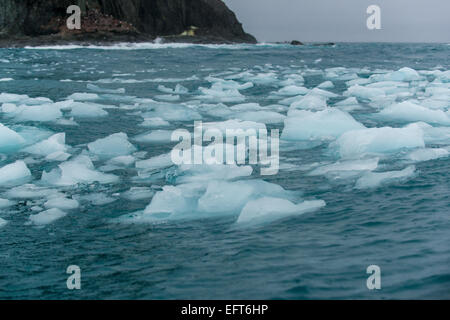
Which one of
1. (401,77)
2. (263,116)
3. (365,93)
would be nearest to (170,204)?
(263,116)

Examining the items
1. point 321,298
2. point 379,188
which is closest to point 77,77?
point 379,188

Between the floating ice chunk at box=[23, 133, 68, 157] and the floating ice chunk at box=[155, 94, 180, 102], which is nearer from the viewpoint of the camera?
the floating ice chunk at box=[23, 133, 68, 157]

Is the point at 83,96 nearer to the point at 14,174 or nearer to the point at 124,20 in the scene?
the point at 14,174

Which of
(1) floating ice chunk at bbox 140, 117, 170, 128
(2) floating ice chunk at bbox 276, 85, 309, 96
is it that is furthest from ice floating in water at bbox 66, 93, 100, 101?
(2) floating ice chunk at bbox 276, 85, 309, 96

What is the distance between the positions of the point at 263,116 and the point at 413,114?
7.74 ft

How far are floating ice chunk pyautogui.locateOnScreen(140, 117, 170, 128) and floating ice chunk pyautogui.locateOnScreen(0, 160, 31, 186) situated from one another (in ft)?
10.1

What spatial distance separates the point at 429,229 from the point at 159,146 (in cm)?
404

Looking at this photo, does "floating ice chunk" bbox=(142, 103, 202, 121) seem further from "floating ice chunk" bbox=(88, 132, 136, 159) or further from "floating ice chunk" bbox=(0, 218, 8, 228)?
"floating ice chunk" bbox=(0, 218, 8, 228)

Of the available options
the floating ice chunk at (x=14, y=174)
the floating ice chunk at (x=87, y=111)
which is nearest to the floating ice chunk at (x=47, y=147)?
the floating ice chunk at (x=14, y=174)

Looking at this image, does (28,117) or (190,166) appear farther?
(28,117)

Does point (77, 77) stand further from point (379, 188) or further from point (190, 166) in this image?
point (379, 188)

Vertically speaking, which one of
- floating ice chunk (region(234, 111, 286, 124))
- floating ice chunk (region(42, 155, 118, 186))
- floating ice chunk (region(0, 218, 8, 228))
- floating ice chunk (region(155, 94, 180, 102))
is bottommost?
floating ice chunk (region(0, 218, 8, 228))

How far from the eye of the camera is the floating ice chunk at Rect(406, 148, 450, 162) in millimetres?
5828

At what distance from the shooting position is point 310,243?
3.64m
